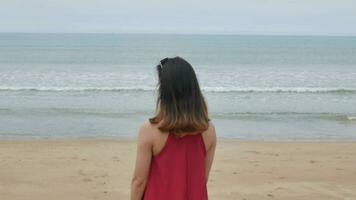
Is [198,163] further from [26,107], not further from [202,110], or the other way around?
[26,107]

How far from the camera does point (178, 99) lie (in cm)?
238

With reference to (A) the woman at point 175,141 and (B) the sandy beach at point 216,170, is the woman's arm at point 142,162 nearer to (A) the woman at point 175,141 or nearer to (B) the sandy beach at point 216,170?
(A) the woman at point 175,141

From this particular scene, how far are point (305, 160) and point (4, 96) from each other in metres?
15.7

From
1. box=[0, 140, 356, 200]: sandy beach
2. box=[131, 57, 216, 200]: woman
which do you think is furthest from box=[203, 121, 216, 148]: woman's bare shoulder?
box=[0, 140, 356, 200]: sandy beach

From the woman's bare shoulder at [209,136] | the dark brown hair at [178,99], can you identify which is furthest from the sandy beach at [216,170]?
the dark brown hair at [178,99]

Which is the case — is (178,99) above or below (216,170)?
above

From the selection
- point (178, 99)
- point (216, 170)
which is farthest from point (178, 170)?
point (216, 170)

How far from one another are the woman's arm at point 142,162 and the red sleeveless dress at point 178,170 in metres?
0.03

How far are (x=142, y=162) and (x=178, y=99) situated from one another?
32 centimetres

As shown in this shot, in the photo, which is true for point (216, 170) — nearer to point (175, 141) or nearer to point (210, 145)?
point (210, 145)

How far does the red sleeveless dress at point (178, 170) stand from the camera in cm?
244

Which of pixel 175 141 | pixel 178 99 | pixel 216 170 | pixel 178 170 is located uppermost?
pixel 178 99

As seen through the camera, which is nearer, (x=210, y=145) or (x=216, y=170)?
(x=210, y=145)

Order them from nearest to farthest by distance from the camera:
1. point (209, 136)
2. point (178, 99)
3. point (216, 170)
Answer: point (178, 99)
point (209, 136)
point (216, 170)
